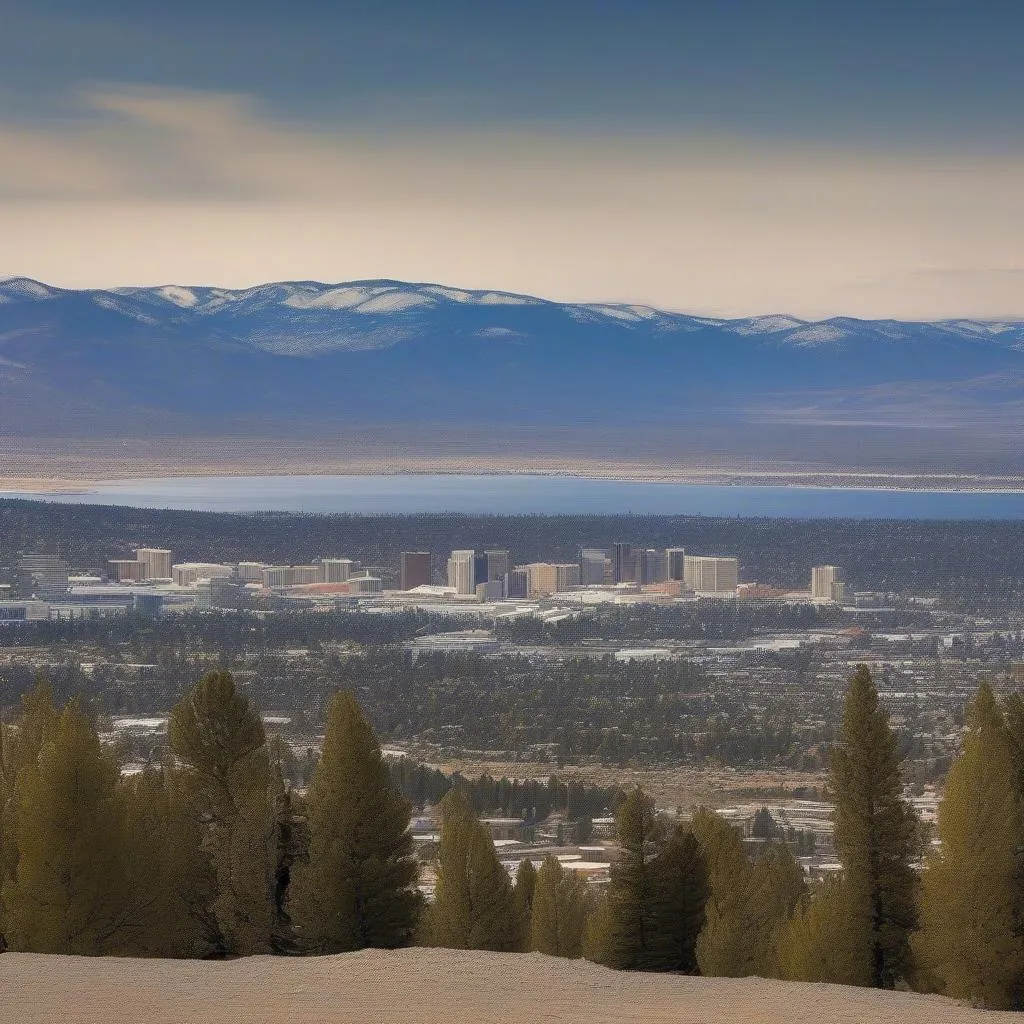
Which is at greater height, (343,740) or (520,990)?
(343,740)

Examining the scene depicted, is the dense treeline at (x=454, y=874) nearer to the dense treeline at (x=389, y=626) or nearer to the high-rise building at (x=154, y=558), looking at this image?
the dense treeline at (x=389, y=626)

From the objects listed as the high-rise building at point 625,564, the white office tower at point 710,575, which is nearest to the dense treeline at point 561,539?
the white office tower at point 710,575

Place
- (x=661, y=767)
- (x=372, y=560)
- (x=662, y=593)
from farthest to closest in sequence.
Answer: (x=372, y=560) → (x=662, y=593) → (x=661, y=767)

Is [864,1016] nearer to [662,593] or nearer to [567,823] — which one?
[567,823]

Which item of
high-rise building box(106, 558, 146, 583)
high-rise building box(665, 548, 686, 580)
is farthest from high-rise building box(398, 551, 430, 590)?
high-rise building box(106, 558, 146, 583)

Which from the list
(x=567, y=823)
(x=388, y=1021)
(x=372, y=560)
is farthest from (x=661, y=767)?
(x=372, y=560)

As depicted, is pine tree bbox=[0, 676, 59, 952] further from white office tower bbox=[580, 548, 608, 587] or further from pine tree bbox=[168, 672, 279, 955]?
white office tower bbox=[580, 548, 608, 587]
